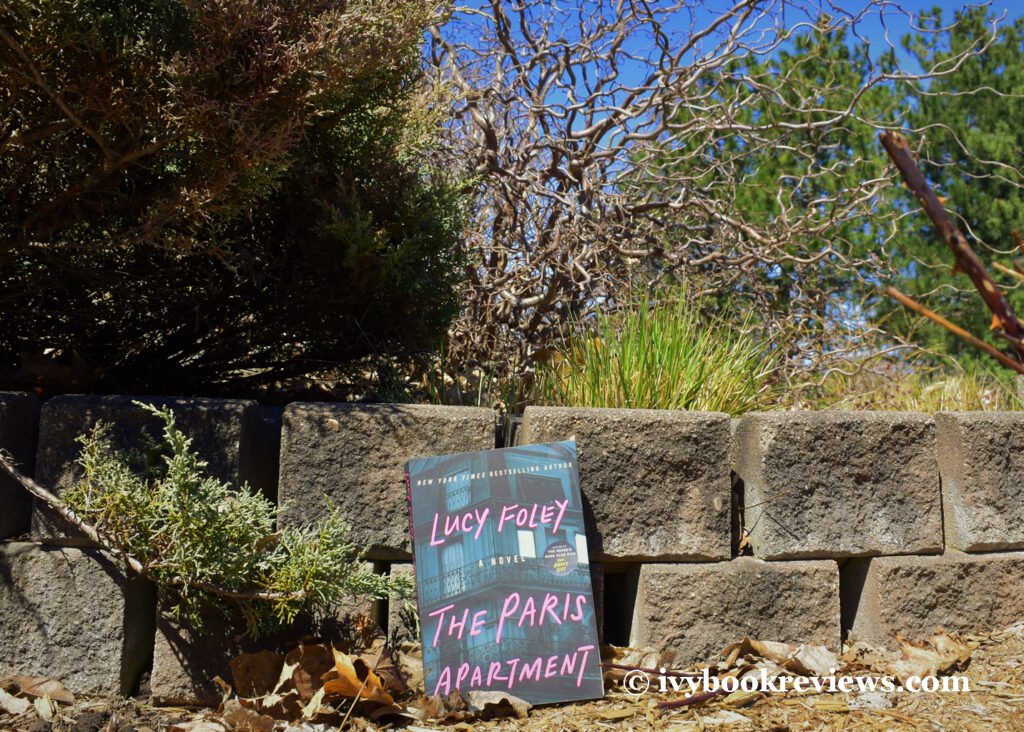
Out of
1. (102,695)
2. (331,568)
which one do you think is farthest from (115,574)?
(331,568)

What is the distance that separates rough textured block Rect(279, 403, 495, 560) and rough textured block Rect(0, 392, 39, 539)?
757 mm

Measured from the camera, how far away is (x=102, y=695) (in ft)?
8.36

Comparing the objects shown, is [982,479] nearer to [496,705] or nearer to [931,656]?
[931,656]

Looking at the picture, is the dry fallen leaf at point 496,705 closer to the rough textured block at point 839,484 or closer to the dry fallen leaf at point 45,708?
the rough textured block at point 839,484

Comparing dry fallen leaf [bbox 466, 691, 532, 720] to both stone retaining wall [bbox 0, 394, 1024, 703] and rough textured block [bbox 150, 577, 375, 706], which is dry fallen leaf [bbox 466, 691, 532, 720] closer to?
stone retaining wall [bbox 0, 394, 1024, 703]

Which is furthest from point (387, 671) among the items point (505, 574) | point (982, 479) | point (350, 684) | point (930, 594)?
point (982, 479)

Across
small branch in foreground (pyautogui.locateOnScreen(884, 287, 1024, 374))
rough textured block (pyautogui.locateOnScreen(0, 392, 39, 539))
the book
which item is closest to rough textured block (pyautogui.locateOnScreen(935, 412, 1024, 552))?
the book

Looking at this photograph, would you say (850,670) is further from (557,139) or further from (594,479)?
(557,139)

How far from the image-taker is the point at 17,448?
2615 mm

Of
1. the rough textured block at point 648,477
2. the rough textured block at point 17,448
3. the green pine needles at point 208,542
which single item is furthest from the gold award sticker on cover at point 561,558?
the rough textured block at point 17,448

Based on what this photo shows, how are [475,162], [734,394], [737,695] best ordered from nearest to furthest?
1. [737,695]
2. [734,394]
3. [475,162]

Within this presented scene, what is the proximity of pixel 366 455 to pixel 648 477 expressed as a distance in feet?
2.92

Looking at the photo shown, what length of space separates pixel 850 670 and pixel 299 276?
2244 mm

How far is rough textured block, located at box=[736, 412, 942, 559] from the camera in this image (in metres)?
2.86
